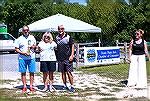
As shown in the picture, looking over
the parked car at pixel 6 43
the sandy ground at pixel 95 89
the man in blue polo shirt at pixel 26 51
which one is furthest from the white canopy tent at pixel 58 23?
the man in blue polo shirt at pixel 26 51

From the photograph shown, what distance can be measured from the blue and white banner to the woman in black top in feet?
24.7

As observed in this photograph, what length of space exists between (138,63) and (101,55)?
27.8 feet

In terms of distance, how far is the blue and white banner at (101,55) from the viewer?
20031mm

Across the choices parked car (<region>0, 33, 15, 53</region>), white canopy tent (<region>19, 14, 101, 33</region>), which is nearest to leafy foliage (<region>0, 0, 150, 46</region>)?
parked car (<region>0, 33, 15, 53</region>)

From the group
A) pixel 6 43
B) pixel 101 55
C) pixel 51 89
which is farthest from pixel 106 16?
pixel 51 89

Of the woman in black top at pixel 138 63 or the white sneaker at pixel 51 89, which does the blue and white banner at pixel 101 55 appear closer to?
the woman in black top at pixel 138 63

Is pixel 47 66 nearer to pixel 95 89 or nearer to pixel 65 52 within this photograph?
pixel 65 52

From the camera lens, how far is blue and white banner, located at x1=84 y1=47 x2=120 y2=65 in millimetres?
20031

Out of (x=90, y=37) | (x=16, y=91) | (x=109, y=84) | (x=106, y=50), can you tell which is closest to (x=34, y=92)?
(x=16, y=91)

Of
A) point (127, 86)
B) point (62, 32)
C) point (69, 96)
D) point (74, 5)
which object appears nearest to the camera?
point (69, 96)

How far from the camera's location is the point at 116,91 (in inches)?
459

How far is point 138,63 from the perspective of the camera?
40.1ft

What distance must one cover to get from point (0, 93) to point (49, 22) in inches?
484

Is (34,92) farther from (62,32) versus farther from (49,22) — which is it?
(49,22)
